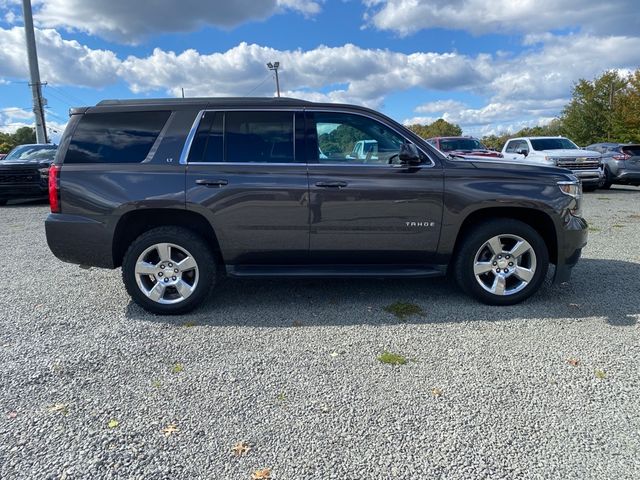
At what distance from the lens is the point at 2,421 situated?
279 centimetres

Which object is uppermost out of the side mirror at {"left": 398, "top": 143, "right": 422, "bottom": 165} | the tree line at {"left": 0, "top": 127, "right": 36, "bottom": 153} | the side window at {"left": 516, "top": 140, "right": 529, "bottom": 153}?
the tree line at {"left": 0, "top": 127, "right": 36, "bottom": 153}

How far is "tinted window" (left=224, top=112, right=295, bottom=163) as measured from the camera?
4359 millimetres

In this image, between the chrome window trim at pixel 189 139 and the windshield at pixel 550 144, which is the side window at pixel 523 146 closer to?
the windshield at pixel 550 144

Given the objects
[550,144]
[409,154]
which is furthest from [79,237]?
[550,144]

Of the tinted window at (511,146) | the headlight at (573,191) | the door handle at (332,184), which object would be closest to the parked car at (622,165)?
the tinted window at (511,146)

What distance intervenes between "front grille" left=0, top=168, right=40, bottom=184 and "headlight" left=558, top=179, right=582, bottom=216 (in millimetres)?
13179

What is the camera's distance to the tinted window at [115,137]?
4.32 metres

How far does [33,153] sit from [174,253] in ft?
40.4

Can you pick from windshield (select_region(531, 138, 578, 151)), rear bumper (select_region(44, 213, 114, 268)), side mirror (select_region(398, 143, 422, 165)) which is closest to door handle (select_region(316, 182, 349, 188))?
side mirror (select_region(398, 143, 422, 165))

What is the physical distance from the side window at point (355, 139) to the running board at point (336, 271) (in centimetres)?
100

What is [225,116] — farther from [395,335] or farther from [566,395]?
[566,395]

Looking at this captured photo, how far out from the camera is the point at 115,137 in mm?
4336

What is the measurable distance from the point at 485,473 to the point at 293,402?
1.17 metres

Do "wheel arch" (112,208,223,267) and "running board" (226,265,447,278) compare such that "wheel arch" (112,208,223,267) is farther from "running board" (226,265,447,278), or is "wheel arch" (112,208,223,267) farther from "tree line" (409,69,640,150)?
"tree line" (409,69,640,150)
